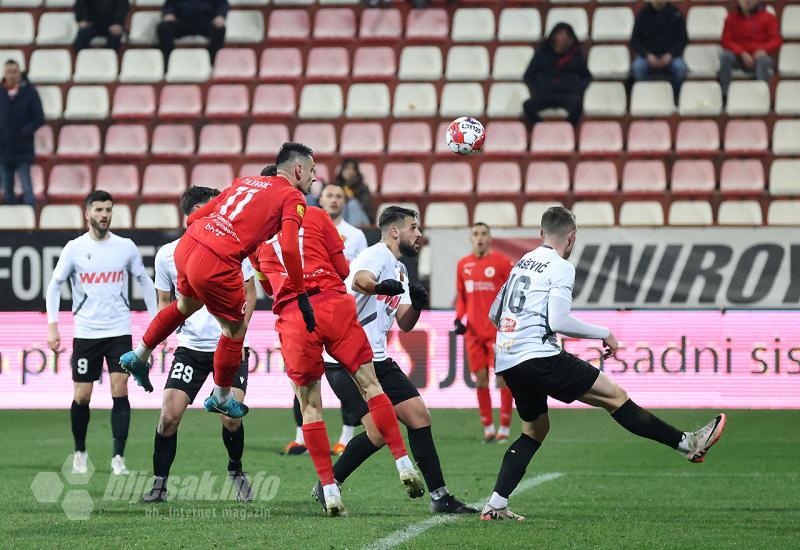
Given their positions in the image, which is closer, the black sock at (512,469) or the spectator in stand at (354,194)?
the black sock at (512,469)

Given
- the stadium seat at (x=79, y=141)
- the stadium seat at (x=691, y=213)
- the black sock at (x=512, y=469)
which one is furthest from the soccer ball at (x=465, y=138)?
the stadium seat at (x=79, y=141)

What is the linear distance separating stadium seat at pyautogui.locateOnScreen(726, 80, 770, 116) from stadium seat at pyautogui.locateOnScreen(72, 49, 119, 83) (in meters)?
9.59

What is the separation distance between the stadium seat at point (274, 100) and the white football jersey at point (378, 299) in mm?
11464

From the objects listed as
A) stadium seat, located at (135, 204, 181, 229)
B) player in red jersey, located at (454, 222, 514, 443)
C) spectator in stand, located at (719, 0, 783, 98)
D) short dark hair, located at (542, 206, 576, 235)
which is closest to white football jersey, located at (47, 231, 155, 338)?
player in red jersey, located at (454, 222, 514, 443)

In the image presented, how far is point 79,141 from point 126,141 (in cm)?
74

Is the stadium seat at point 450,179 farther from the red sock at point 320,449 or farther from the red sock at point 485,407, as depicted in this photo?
the red sock at point 320,449

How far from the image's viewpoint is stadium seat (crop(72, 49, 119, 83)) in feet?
68.6

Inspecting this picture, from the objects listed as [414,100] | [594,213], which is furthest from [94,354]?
[414,100]

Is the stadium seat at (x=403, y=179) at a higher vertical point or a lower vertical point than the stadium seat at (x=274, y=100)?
lower

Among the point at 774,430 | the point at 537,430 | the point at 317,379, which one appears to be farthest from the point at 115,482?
the point at 774,430

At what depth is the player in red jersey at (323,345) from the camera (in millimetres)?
7656

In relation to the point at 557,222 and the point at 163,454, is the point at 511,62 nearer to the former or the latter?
the point at 163,454

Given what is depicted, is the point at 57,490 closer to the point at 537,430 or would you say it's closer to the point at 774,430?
the point at 537,430

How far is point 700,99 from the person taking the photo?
63.2 ft
